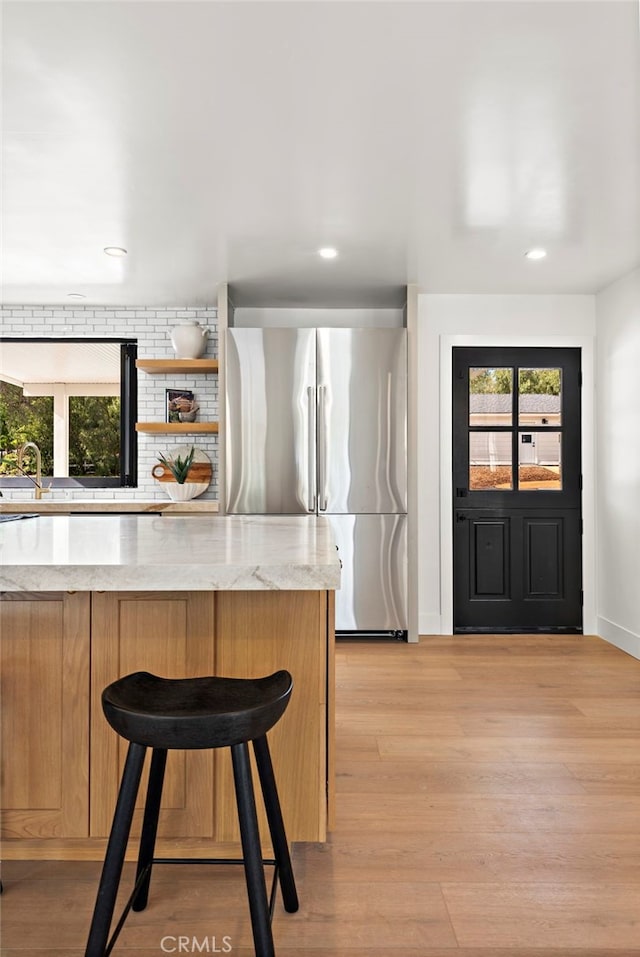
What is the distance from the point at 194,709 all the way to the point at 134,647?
50 centimetres

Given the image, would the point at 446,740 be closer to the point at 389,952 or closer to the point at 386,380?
the point at 389,952

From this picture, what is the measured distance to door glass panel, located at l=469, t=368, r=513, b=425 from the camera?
4.73m

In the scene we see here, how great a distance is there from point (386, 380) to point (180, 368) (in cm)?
149

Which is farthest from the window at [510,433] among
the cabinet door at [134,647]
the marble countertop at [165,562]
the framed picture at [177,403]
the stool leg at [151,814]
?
the stool leg at [151,814]

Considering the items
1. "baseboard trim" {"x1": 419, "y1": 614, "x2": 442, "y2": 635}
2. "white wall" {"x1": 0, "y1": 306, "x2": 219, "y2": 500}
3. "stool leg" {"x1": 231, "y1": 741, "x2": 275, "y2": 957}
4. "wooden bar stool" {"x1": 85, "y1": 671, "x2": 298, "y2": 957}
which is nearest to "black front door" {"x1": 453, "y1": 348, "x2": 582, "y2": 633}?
"baseboard trim" {"x1": 419, "y1": 614, "x2": 442, "y2": 635}

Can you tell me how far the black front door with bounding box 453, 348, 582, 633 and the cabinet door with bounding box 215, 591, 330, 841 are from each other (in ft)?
10.3

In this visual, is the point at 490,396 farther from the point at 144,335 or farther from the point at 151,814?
the point at 151,814

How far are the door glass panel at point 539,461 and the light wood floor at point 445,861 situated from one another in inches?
72.3

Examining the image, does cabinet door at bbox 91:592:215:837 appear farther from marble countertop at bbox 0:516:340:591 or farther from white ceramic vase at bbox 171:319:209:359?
white ceramic vase at bbox 171:319:209:359

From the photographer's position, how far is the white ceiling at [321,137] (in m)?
1.87

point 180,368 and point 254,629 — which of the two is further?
point 180,368

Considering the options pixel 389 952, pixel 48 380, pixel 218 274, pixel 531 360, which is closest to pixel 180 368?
pixel 218 274

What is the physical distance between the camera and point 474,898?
1721 millimetres

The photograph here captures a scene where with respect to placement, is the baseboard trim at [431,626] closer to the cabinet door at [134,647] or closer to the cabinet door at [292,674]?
the cabinet door at [292,674]
